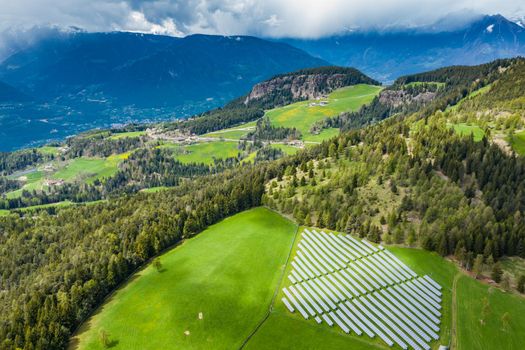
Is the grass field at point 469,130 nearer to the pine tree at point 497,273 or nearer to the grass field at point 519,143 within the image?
the grass field at point 519,143

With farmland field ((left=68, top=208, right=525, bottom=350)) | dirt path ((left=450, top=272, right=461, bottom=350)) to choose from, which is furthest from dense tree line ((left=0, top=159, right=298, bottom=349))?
dirt path ((left=450, top=272, right=461, bottom=350))

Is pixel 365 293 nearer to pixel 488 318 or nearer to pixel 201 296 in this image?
pixel 488 318

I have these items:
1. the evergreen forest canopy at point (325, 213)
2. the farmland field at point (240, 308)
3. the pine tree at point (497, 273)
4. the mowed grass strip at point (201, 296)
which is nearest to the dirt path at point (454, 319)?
the farmland field at point (240, 308)

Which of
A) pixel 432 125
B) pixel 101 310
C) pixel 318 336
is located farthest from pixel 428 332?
pixel 432 125

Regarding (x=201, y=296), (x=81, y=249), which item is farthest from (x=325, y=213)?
(x=81, y=249)

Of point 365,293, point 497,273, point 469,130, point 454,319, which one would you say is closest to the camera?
point 454,319

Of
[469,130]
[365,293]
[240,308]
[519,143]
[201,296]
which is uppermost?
[469,130]

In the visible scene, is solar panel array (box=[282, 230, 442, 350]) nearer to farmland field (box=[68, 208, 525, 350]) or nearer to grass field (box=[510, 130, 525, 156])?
farmland field (box=[68, 208, 525, 350])
